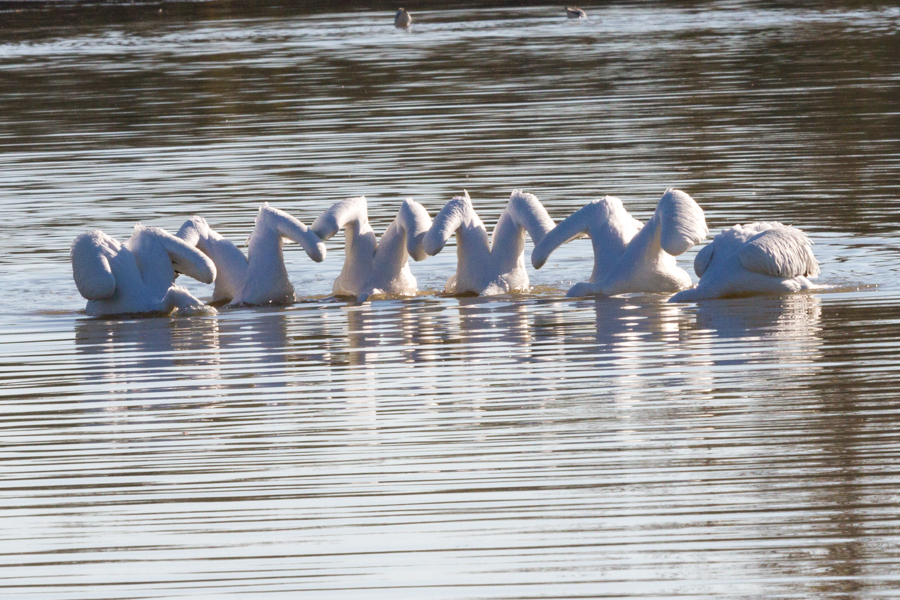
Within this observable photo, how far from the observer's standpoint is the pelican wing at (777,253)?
10.5 metres

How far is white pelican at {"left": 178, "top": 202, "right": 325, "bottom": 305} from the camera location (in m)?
11.4

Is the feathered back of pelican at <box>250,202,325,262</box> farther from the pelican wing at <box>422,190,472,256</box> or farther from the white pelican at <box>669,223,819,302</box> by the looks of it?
the white pelican at <box>669,223,819,302</box>

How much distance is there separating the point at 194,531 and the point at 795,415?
2913 mm

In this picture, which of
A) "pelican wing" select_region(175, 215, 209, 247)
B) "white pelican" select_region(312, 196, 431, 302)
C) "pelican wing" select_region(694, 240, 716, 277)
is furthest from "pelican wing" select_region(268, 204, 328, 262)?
"pelican wing" select_region(694, 240, 716, 277)

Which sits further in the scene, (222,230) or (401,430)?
(222,230)

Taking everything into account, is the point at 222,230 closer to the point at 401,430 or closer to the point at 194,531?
the point at 401,430

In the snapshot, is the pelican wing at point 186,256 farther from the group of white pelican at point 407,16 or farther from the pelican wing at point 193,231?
the group of white pelican at point 407,16

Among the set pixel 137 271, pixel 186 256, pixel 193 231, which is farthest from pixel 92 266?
pixel 193 231

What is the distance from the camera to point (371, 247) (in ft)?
38.3

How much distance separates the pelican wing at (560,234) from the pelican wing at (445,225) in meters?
0.59

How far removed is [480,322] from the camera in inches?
413

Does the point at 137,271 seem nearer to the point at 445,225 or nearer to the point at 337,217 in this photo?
the point at 337,217

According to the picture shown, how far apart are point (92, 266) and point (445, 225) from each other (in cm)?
251

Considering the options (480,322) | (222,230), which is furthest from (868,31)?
(480,322)
